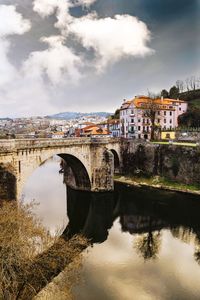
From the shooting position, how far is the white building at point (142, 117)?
58.8m

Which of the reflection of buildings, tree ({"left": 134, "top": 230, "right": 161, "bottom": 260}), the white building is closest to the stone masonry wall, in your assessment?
the white building

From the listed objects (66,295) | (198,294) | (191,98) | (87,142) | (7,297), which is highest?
(191,98)

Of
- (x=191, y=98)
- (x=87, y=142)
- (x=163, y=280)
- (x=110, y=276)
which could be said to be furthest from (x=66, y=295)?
(x=191, y=98)

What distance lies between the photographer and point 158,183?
40875 millimetres

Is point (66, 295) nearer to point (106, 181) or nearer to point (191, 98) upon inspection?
point (106, 181)

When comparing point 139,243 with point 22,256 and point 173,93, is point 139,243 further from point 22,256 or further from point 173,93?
point 173,93

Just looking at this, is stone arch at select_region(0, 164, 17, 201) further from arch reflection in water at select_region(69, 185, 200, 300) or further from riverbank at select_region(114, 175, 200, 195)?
riverbank at select_region(114, 175, 200, 195)

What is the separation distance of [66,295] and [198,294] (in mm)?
8379

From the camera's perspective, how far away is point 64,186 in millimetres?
42219

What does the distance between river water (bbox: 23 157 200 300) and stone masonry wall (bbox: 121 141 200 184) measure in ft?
16.8

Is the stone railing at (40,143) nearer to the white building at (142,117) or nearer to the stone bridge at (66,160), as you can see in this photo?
the stone bridge at (66,160)

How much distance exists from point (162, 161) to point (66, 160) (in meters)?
16.6

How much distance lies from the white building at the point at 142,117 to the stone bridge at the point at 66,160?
527 inches

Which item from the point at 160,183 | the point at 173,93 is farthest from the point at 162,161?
the point at 173,93
